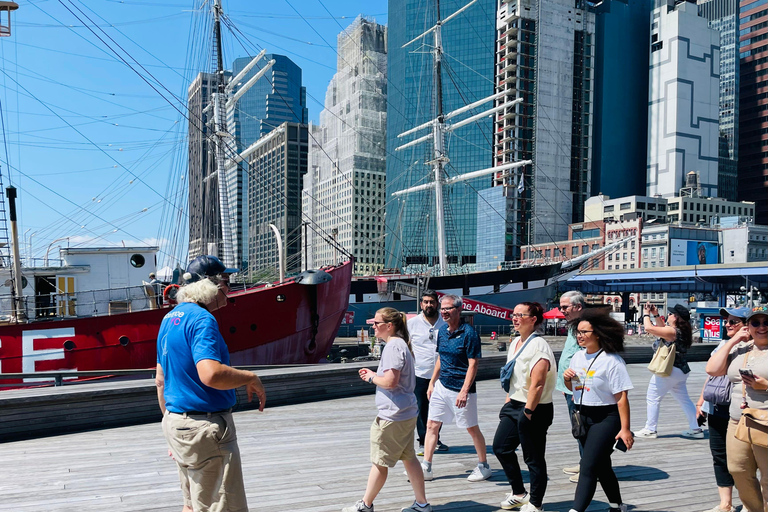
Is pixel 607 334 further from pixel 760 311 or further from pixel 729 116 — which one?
pixel 729 116

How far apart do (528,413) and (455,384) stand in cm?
122

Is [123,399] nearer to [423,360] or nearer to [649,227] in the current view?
[423,360]

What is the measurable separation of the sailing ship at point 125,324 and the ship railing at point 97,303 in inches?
1.0

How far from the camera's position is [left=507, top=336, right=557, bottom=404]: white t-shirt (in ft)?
15.5

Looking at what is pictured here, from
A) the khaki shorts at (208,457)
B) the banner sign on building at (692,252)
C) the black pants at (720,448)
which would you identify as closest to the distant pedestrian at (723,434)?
the black pants at (720,448)

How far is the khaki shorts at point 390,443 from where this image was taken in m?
4.43

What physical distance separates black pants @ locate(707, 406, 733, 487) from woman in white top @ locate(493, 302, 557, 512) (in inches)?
50.3

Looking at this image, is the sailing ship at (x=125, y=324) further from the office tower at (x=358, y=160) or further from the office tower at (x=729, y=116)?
the office tower at (x=729, y=116)

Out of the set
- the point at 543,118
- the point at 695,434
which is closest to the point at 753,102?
the point at 543,118


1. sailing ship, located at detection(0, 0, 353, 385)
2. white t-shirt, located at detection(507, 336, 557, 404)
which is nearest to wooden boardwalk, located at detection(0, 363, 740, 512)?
white t-shirt, located at detection(507, 336, 557, 404)

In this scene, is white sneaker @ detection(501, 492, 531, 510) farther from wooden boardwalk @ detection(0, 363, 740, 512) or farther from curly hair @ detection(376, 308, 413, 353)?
curly hair @ detection(376, 308, 413, 353)

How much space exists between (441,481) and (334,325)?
15.7 metres

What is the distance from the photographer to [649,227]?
86.6 metres

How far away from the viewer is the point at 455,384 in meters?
5.66
